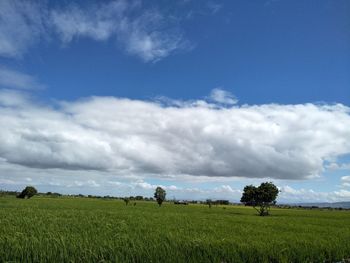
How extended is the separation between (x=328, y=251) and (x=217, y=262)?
710 centimetres

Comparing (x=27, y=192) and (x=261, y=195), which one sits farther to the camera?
(x=27, y=192)

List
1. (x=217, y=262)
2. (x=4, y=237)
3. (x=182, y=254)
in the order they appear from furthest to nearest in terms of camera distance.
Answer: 1. (x=4, y=237)
2. (x=182, y=254)
3. (x=217, y=262)

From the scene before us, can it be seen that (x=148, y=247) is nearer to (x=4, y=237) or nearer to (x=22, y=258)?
(x=22, y=258)

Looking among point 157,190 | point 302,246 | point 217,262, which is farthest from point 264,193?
point 217,262

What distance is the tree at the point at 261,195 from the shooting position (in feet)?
265

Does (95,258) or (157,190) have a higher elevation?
(157,190)

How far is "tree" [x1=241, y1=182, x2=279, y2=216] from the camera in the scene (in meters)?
80.8

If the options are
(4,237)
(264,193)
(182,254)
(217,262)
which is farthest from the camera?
(264,193)

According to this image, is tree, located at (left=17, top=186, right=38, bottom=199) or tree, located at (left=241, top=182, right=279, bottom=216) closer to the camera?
tree, located at (left=241, top=182, right=279, bottom=216)

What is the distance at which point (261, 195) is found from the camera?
80938 mm

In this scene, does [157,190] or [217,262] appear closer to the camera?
[217,262]

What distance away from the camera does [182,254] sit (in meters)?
16.3

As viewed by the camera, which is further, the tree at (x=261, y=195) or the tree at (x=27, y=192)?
the tree at (x=27, y=192)

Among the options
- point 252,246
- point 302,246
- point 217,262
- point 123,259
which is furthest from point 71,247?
point 302,246
